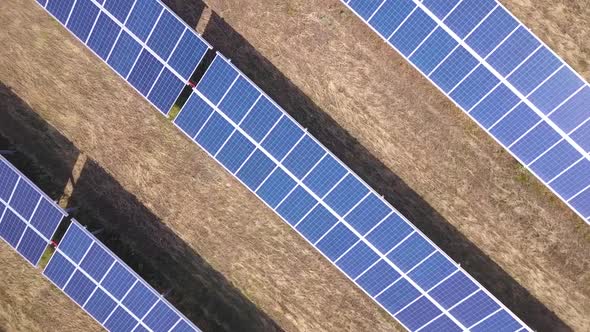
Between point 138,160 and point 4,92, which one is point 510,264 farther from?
point 4,92

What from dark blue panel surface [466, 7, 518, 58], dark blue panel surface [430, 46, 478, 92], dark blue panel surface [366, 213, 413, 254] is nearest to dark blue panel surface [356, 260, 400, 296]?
dark blue panel surface [366, 213, 413, 254]

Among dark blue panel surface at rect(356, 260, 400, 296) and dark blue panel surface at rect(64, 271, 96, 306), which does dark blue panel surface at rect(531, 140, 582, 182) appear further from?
dark blue panel surface at rect(64, 271, 96, 306)

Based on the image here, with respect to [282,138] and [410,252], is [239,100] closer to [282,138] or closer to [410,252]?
[282,138]

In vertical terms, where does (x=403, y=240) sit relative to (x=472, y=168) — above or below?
below

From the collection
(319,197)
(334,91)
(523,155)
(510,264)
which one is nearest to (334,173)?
(319,197)

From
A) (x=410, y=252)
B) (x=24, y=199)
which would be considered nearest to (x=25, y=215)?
(x=24, y=199)

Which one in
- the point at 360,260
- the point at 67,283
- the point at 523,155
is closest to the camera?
the point at 523,155

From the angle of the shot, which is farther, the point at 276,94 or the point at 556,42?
the point at 276,94
